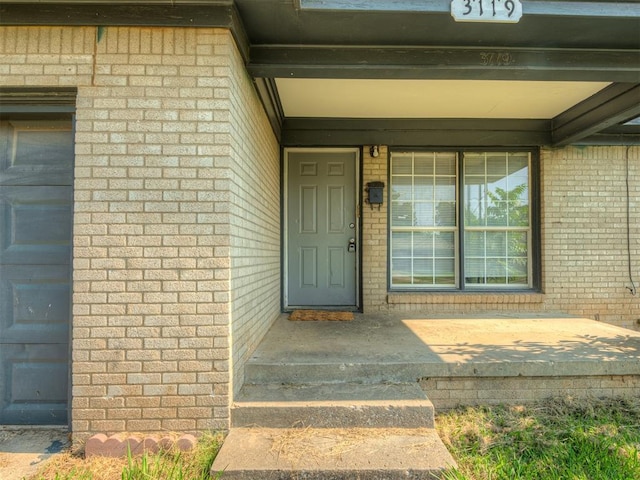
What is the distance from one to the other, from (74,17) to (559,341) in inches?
183

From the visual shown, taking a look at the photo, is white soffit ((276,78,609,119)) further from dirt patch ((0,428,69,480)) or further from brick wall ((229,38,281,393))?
dirt patch ((0,428,69,480))

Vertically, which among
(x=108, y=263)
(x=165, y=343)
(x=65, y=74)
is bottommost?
(x=165, y=343)

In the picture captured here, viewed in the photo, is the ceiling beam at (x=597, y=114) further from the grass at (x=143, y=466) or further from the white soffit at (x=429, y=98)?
the grass at (x=143, y=466)

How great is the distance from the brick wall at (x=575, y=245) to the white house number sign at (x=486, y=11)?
94.9 inches

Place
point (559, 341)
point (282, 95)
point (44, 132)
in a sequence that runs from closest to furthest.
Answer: point (44, 132)
point (559, 341)
point (282, 95)

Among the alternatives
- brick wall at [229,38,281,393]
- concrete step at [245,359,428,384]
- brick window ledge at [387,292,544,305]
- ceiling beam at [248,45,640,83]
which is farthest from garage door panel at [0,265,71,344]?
brick window ledge at [387,292,544,305]

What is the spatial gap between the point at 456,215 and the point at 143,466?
172 inches

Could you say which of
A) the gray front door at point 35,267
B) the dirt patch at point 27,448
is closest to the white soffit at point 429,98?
the gray front door at point 35,267

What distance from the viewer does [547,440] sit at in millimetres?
2398

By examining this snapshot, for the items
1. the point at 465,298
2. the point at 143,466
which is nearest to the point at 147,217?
the point at 143,466

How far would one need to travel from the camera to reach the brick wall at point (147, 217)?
2.33 m

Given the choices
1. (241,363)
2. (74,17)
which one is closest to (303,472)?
(241,363)

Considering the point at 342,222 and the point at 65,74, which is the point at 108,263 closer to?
the point at 65,74

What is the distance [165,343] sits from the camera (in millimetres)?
2344
